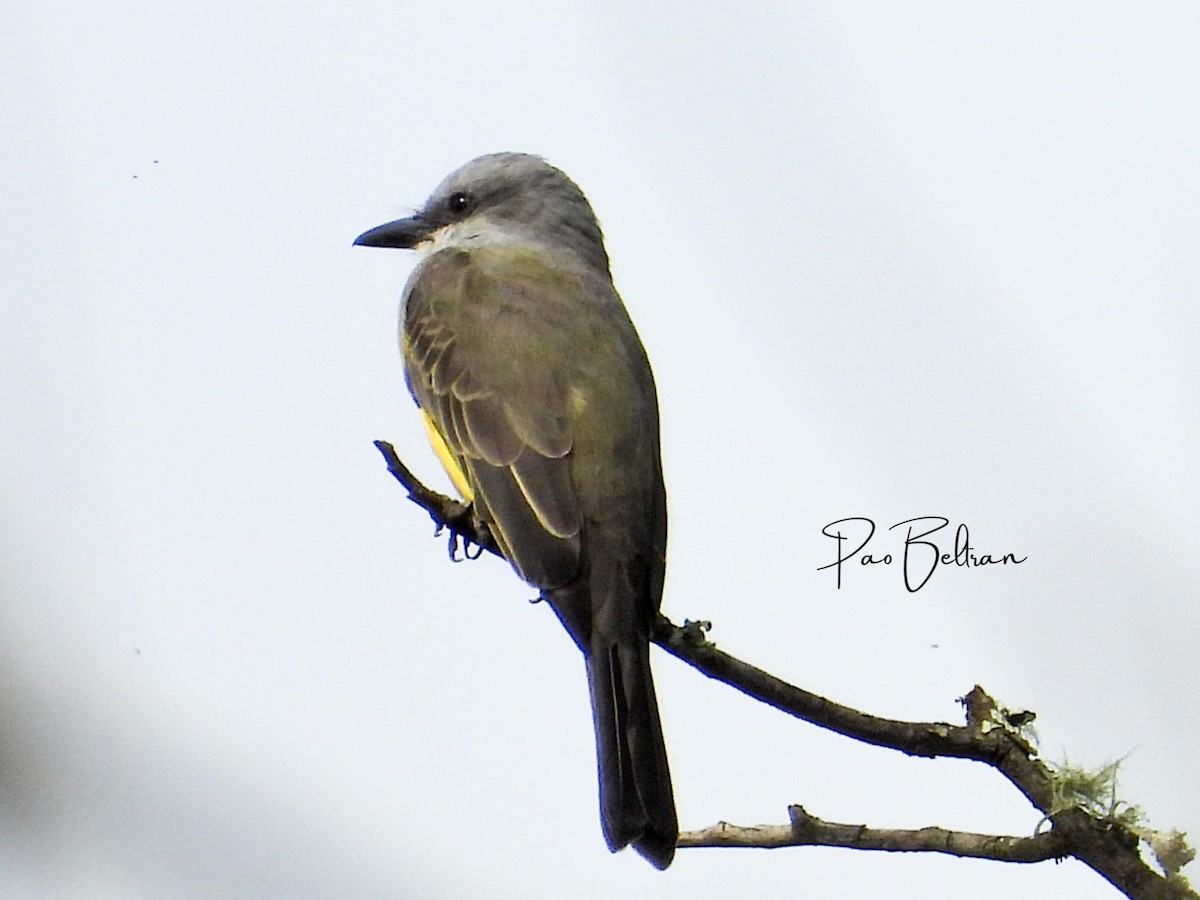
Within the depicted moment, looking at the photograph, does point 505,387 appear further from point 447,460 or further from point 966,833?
point 966,833

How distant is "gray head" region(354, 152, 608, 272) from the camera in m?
5.72

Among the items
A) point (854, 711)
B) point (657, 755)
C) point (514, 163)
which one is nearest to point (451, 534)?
point (657, 755)

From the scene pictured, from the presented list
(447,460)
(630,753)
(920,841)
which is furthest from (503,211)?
(920,841)

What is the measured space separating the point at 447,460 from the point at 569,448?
20.8 inches

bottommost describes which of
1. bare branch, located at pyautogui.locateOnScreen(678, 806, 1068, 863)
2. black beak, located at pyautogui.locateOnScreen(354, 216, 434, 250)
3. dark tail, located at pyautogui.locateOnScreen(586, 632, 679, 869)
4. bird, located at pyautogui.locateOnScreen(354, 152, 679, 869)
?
bare branch, located at pyautogui.locateOnScreen(678, 806, 1068, 863)

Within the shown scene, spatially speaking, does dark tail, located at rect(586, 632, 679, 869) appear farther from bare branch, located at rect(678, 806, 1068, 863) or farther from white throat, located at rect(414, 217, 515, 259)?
white throat, located at rect(414, 217, 515, 259)

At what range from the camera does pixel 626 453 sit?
4.20 m

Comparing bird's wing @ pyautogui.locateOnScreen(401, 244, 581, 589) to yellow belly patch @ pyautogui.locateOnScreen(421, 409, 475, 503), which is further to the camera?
yellow belly patch @ pyautogui.locateOnScreen(421, 409, 475, 503)

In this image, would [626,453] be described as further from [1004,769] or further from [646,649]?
[1004,769]

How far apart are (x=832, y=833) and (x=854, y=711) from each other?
275 mm

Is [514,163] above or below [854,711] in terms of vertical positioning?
above

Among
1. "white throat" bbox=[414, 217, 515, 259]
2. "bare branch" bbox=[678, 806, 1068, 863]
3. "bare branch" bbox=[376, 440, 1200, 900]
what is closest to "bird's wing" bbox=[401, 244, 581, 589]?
"white throat" bbox=[414, 217, 515, 259]

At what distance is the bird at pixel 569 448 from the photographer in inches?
145

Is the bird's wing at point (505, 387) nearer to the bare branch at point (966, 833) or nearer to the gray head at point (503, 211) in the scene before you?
the gray head at point (503, 211)
